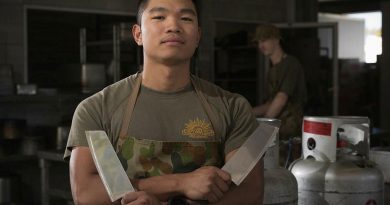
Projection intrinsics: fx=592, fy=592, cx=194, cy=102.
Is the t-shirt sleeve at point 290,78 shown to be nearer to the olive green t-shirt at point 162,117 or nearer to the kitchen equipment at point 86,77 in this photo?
the kitchen equipment at point 86,77

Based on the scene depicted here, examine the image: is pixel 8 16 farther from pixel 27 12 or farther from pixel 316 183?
pixel 316 183

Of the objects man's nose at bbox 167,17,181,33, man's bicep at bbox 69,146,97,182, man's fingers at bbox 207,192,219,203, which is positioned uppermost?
man's nose at bbox 167,17,181,33

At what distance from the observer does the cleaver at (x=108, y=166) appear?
1.10 meters

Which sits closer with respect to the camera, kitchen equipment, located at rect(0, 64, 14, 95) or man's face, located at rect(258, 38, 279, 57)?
man's face, located at rect(258, 38, 279, 57)

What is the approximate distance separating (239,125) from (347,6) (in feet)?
26.7

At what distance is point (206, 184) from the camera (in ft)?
3.74

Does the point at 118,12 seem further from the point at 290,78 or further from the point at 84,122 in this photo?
the point at 84,122

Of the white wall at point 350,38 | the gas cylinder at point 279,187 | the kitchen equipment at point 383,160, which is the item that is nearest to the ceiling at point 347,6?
the white wall at point 350,38

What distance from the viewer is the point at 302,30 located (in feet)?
22.5

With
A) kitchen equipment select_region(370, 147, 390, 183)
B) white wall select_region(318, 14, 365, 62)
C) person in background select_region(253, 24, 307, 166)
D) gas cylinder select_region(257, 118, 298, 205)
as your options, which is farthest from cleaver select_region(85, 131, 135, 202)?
white wall select_region(318, 14, 365, 62)

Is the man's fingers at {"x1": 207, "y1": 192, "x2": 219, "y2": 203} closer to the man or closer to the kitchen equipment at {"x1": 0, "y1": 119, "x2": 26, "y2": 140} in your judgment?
the man

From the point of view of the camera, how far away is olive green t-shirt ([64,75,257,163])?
1179 mm

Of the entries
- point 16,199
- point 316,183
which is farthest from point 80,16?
point 316,183

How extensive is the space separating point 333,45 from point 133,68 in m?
2.27
